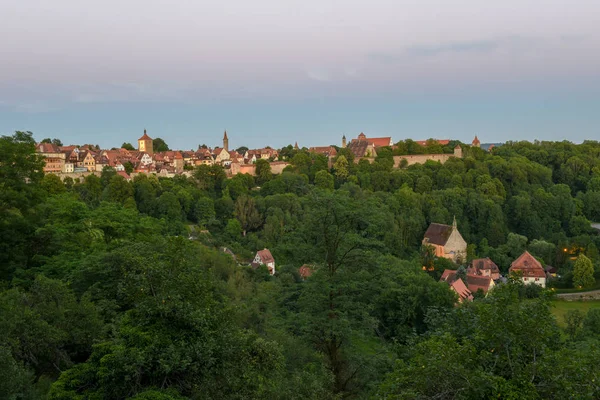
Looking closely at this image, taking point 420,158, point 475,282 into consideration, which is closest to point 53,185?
point 475,282

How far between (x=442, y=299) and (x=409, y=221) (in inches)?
1038

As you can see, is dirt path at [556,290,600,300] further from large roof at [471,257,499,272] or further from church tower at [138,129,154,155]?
church tower at [138,129,154,155]

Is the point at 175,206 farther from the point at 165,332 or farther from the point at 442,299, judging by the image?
Answer: the point at 165,332

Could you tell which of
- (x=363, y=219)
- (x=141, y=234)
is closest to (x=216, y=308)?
(x=363, y=219)

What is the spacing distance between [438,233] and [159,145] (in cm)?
5266

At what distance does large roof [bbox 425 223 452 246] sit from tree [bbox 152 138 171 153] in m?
50.5

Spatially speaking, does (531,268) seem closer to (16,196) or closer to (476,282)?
(476,282)

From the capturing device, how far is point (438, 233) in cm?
4794

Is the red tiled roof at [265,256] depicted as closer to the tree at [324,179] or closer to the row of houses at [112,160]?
the tree at [324,179]

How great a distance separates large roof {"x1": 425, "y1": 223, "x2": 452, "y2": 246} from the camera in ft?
153

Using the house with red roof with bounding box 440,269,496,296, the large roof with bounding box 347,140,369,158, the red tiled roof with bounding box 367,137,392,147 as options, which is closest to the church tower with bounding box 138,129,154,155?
the large roof with bounding box 347,140,369,158

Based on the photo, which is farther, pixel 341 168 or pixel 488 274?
pixel 341 168

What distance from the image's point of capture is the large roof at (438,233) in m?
46.7

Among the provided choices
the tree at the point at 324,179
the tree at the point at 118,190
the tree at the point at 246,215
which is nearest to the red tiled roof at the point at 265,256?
the tree at the point at 246,215
